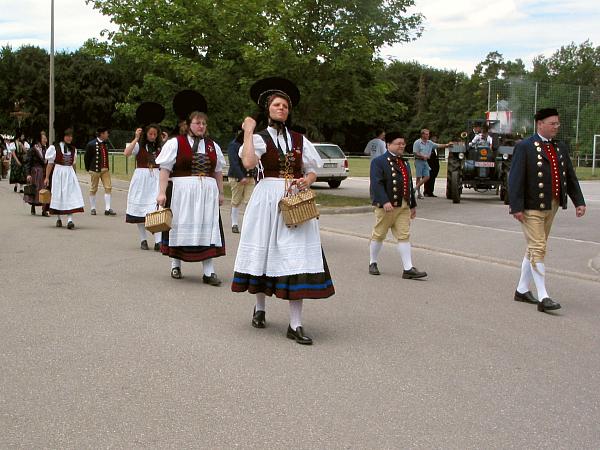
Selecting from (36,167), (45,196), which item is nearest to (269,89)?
(45,196)

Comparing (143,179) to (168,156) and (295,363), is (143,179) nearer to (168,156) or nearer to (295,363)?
(168,156)

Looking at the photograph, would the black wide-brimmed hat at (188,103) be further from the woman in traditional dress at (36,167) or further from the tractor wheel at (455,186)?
the tractor wheel at (455,186)

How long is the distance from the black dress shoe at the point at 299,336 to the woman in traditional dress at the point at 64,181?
30.6 ft

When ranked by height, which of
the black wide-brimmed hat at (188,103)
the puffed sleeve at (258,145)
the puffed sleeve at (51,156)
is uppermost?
the black wide-brimmed hat at (188,103)

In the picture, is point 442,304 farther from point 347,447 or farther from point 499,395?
point 347,447

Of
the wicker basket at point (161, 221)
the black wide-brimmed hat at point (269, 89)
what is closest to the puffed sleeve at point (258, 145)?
the black wide-brimmed hat at point (269, 89)

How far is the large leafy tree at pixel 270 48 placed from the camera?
68.4ft

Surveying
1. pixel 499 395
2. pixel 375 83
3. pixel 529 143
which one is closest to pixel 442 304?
pixel 529 143

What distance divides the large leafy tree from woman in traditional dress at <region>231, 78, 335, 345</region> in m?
13.9

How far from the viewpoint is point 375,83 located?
2272cm

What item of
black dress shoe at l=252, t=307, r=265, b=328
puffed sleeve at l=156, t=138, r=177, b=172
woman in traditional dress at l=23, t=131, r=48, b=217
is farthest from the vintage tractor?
black dress shoe at l=252, t=307, r=265, b=328

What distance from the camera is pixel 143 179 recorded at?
1338cm

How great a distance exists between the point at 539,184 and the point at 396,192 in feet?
→ 7.39

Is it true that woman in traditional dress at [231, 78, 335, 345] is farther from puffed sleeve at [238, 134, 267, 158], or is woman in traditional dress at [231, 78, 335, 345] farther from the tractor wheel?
the tractor wheel
